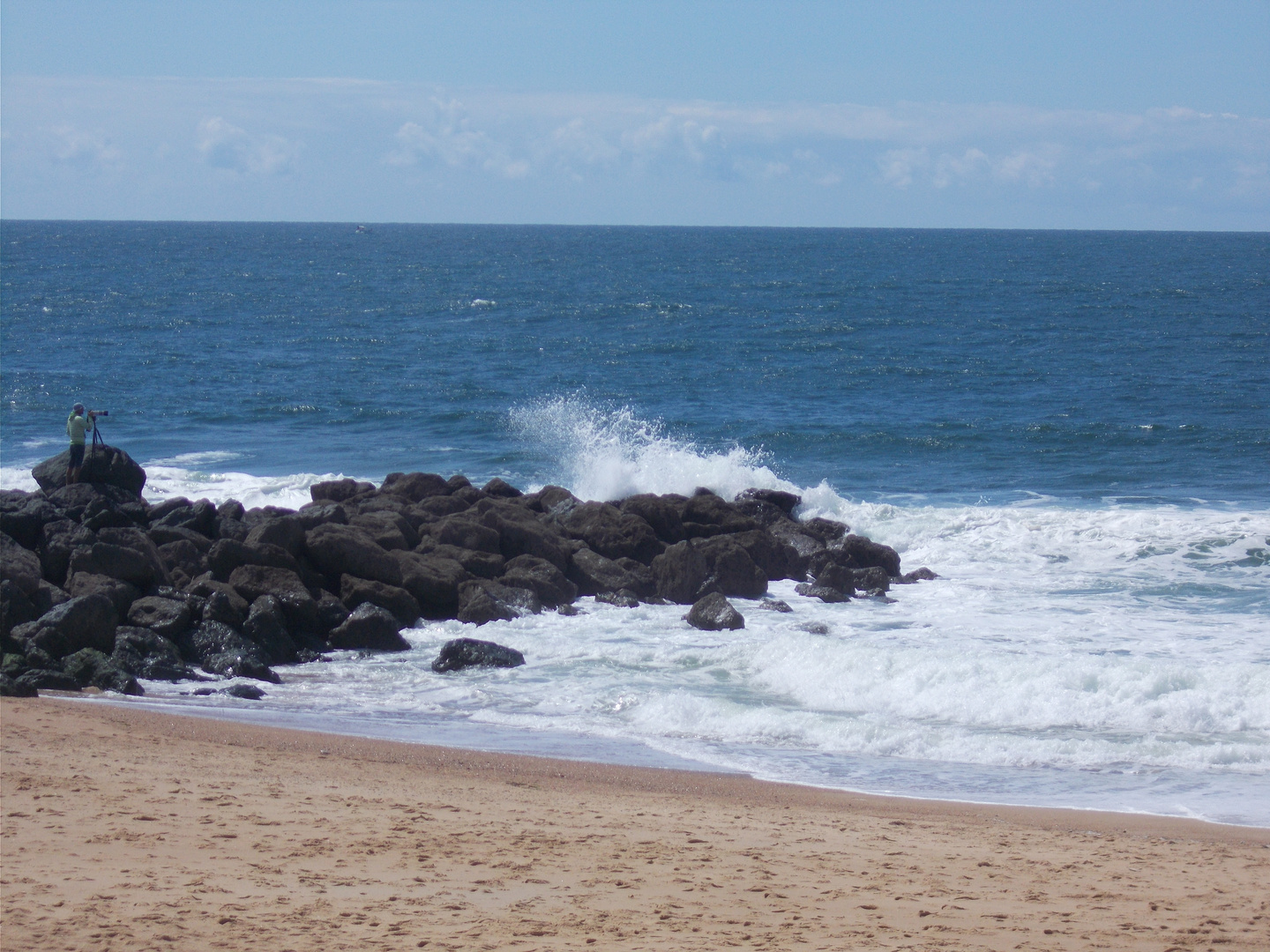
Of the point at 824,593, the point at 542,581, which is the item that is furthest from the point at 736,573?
the point at 542,581

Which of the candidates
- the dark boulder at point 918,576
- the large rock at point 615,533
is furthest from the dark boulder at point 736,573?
the dark boulder at point 918,576

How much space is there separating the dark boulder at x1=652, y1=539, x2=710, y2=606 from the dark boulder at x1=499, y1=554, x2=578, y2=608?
47.9 inches

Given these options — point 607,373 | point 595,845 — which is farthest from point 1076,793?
point 607,373

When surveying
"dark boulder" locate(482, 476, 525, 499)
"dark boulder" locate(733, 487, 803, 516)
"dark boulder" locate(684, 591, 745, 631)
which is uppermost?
"dark boulder" locate(733, 487, 803, 516)

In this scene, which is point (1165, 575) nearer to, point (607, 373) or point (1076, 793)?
point (1076, 793)

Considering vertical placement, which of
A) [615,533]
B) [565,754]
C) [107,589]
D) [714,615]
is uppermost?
[615,533]

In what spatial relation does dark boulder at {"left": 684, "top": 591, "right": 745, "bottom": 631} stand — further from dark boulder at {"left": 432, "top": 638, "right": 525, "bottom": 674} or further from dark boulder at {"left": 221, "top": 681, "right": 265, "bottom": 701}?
dark boulder at {"left": 221, "top": 681, "right": 265, "bottom": 701}

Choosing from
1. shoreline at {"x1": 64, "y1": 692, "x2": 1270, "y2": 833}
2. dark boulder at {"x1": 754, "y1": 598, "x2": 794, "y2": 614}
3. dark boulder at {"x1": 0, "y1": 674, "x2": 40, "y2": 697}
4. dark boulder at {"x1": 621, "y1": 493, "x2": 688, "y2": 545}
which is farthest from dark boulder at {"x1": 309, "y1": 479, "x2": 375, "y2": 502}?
dark boulder at {"x1": 0, "y1": 674, "x2": 40, "y2": 697}

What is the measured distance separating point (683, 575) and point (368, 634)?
4335 mm

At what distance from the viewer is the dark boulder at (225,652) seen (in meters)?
11.8

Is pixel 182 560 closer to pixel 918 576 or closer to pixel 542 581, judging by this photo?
pixel 542 581

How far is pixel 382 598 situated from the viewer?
45.0ft

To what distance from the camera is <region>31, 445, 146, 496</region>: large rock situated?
15.7 metres

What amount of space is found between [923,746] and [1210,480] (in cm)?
1465
